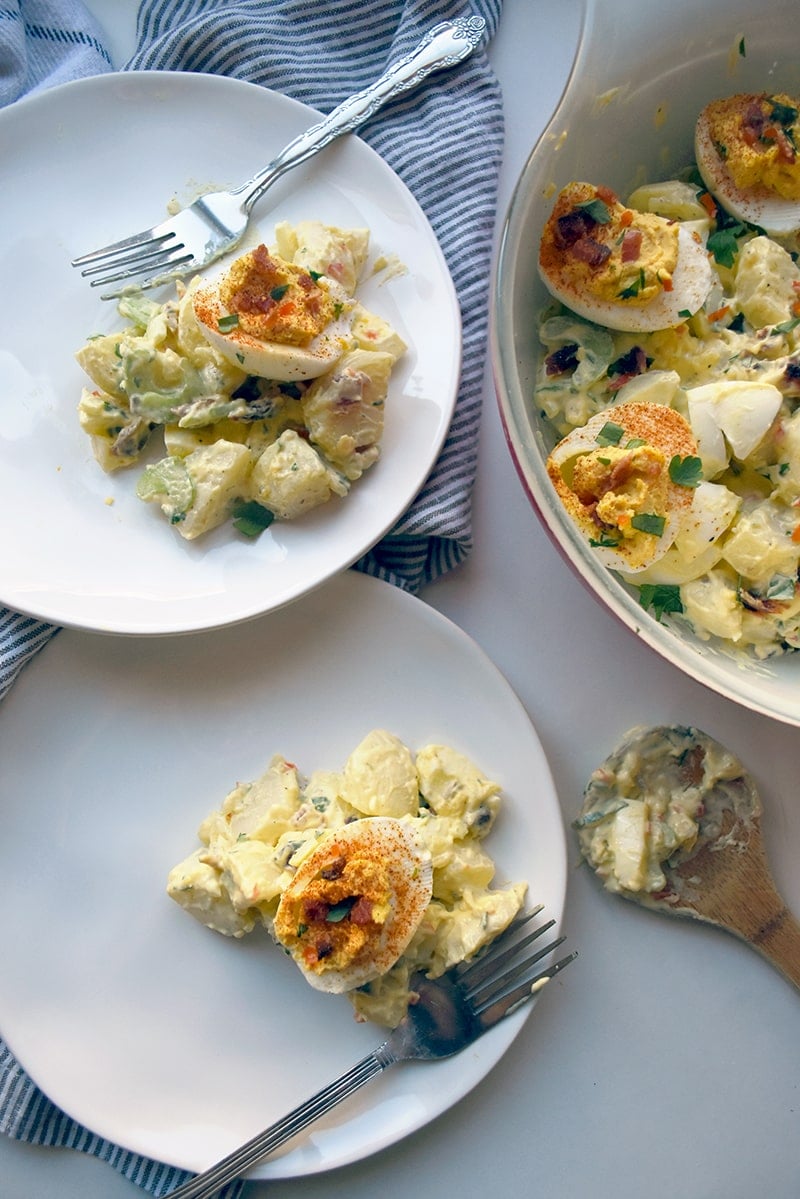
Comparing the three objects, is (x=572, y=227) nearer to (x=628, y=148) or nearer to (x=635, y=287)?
Answer: (x=635, y=287)

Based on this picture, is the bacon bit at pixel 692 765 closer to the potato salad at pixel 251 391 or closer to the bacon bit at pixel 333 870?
the bacon bit at pixel 333 870

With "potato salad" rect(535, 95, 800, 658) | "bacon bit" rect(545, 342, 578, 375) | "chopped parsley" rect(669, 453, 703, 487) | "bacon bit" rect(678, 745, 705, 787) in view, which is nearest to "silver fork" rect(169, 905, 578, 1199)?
"bacon bit" rect(678, 745, 705, 787)

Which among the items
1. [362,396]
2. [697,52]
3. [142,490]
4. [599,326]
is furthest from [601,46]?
[142,490]

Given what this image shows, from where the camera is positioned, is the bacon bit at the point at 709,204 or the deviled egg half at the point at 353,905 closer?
the deviled egg half at the point at 353,905

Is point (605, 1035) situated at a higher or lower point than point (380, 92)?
lower

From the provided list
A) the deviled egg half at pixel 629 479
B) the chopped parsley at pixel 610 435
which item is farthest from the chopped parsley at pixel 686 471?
the chopped parsley at pixel 610 435

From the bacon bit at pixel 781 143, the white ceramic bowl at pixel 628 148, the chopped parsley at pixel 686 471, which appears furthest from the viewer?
the bacon bit at pixel 781 143

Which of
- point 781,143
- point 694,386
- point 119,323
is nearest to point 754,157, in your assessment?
point 781,143
